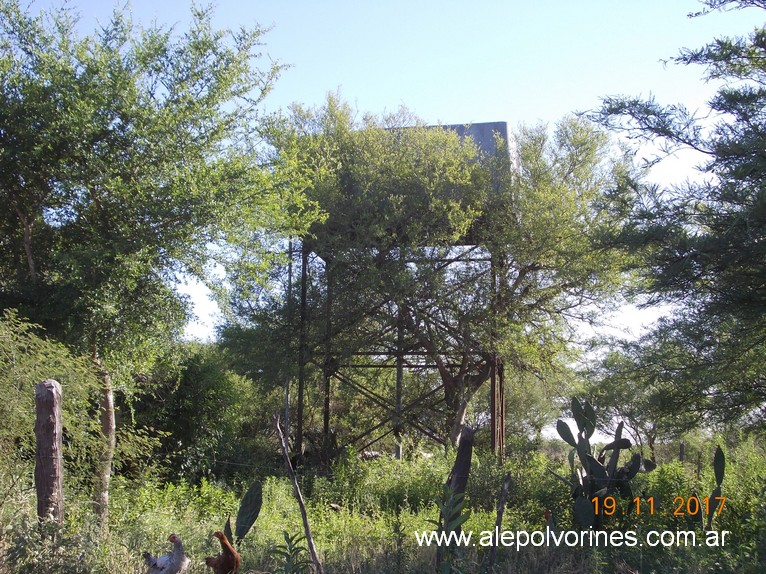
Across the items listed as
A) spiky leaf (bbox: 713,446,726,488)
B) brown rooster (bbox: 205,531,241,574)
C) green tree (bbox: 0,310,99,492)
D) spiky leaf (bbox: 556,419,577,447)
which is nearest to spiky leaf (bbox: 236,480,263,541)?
brown rooster (bbox: 205,531,241,574)

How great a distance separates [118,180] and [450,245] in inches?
360

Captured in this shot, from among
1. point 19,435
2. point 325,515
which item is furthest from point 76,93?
point 325,515

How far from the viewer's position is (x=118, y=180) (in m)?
9.71

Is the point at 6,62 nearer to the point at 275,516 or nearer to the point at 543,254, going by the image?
the point at 275,516

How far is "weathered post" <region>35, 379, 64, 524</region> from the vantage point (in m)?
6.36

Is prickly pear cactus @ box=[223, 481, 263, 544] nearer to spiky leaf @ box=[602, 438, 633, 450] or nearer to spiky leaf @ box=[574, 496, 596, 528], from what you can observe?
spiky leaf @ box=[574, 496, 596, 528]

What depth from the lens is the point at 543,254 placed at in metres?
16.8

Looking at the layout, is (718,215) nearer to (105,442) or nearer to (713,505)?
(713,505)

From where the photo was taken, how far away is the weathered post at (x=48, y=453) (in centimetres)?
636

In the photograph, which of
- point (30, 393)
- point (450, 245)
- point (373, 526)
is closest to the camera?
point (30, 393)

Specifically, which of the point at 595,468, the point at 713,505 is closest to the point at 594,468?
the point at 595,468

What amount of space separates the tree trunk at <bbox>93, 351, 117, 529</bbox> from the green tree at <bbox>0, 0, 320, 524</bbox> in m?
0.02

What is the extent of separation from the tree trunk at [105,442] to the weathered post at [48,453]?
261 centimetres

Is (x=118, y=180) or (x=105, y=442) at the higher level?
(x=118, y=180)
